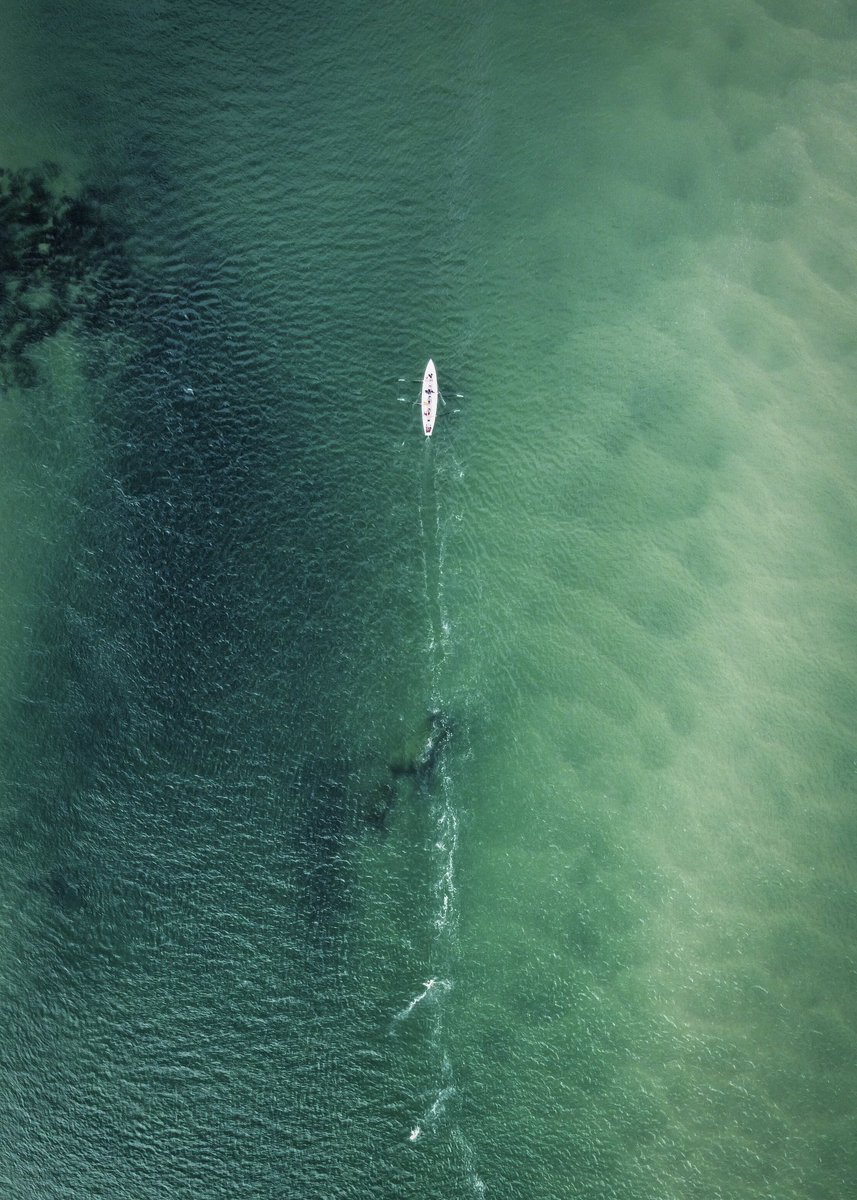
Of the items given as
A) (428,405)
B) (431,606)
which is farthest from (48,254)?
(431,606)

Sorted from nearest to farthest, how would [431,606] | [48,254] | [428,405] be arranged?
[431,606] < [428,405] < [48,254]

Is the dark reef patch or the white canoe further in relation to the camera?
the dark reef patch

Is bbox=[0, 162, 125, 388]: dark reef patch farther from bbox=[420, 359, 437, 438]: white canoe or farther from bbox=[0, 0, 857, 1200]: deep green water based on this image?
bbox=[420, 359, 437, 438]: white canoe

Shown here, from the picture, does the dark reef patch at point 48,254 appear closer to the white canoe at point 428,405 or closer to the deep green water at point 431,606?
the deep green water at point 431,606

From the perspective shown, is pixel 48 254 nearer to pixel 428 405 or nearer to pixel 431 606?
pixel 428 405

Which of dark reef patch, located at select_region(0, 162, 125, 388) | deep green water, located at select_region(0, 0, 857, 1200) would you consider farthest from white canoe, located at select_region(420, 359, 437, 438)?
dark reef patch, located at select_region(0, 162, 125, 388)

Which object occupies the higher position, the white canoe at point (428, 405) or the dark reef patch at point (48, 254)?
the dark reef patch at point (48, 254)

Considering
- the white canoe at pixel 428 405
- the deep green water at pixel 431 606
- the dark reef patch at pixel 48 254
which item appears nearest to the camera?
the deep green water at pixel 431 606

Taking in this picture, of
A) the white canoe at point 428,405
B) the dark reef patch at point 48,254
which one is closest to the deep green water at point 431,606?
the dark reef patch at point 48,254

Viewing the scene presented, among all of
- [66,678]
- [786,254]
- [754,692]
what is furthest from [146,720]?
[786,254]
